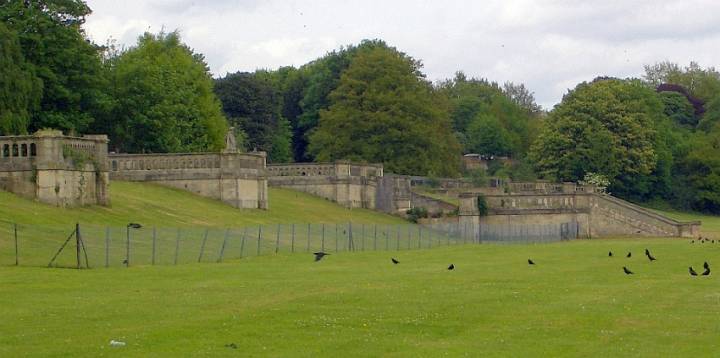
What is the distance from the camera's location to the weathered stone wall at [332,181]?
3575 inches

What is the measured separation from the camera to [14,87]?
74875mm

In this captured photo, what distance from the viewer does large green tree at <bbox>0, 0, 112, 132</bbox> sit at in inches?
3100

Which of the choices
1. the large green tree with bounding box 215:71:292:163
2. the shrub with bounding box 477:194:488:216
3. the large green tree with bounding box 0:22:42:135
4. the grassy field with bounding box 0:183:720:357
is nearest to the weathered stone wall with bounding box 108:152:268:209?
the large green tree with bounding box 0:22:42:135

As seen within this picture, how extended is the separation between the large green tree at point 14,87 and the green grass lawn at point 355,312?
31407 mm

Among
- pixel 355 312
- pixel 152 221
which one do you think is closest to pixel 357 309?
pixel 355 312

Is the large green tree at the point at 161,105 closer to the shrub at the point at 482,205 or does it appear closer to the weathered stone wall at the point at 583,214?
the shrub at the point at 482,205

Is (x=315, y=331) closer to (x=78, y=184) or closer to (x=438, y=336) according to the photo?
(x=438, y=336)

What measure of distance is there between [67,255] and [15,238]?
1.80 meters

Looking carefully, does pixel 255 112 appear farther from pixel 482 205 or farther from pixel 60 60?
pixel 60 60

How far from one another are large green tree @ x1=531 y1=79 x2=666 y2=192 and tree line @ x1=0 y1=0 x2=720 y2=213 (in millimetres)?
130

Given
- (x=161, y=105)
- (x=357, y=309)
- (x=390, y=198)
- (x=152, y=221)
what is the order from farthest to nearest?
(x=390, y=198)
(x=161, y=105)
(x=152, y=221)
(x=357, y=309)

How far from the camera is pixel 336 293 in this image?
35.9m

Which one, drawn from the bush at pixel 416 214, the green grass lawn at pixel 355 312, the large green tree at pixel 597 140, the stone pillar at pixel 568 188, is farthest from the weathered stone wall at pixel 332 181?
the green grass lawn at pixel 355 312

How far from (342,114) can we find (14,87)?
4075cm
